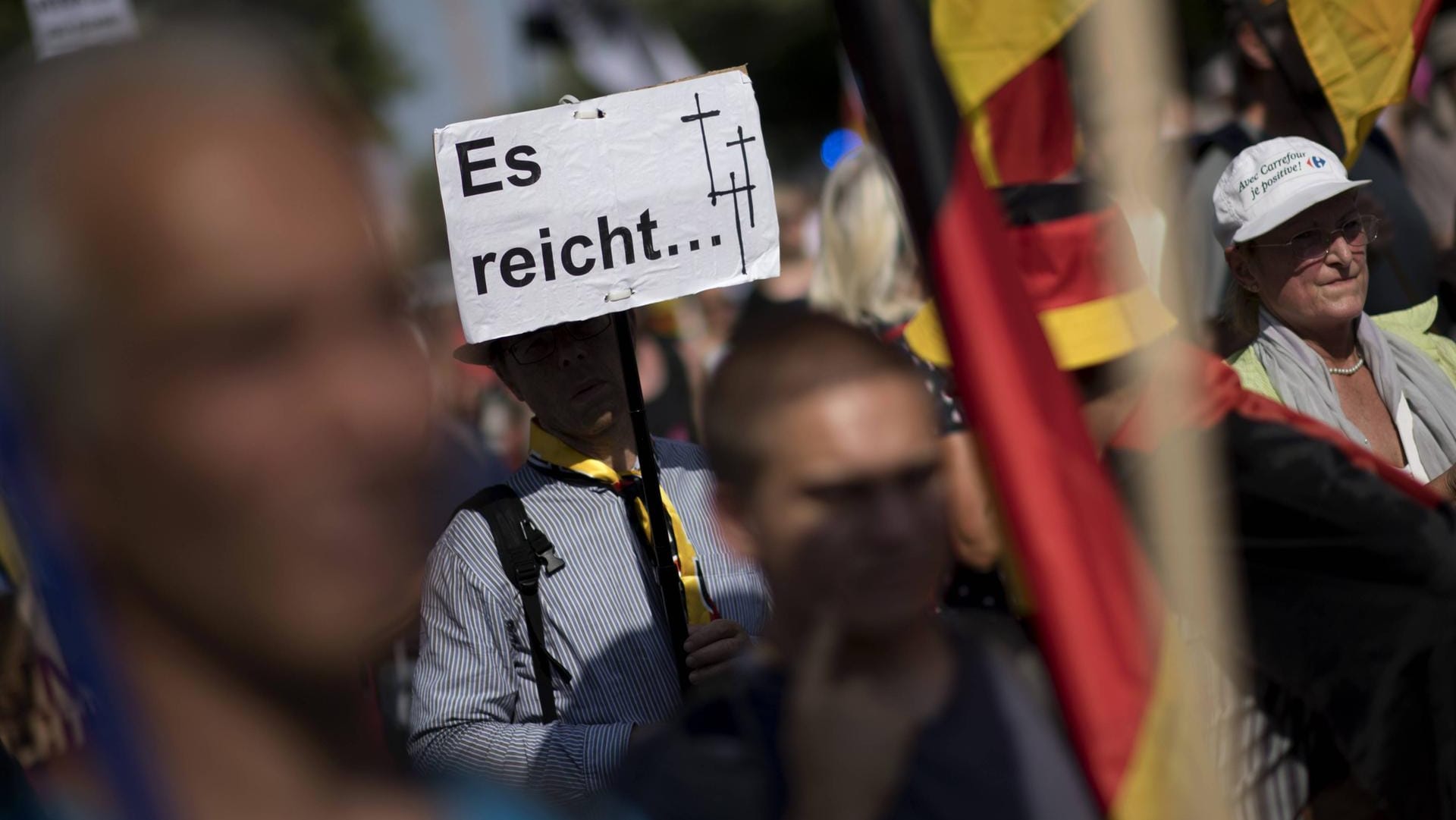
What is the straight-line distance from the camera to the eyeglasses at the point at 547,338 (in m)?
2.99

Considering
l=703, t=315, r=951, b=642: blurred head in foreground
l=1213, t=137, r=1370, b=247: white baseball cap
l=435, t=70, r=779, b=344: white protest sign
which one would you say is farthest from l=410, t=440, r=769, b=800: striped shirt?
l=1213, t=137, r=1370, b=247: white baseball cap

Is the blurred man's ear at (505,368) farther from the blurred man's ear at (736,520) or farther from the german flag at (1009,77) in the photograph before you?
the blurred man's ear at (736,520)

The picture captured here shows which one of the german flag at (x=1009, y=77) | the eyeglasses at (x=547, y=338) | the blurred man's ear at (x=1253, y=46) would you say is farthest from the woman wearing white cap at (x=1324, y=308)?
the german flag at (x=1009, y=77)

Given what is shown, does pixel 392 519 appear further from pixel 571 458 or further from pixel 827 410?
pixel 571 458

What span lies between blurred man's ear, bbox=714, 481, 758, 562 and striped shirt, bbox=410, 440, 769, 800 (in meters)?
1.27

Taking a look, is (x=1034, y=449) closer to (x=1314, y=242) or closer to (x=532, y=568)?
→ (x=532, y=568)

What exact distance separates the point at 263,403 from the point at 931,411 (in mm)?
798

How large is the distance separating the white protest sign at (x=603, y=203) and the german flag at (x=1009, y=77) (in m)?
0.90

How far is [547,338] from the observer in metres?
3.00

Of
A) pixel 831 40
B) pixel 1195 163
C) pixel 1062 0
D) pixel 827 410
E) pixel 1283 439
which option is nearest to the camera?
pixel 827 410


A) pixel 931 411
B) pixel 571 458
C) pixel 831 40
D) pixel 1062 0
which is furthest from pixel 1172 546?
pixel 831 40

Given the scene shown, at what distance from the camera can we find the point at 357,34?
21375mm

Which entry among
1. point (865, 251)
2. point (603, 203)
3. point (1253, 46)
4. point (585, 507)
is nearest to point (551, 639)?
point (585, 507)

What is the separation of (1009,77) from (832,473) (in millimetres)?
809
